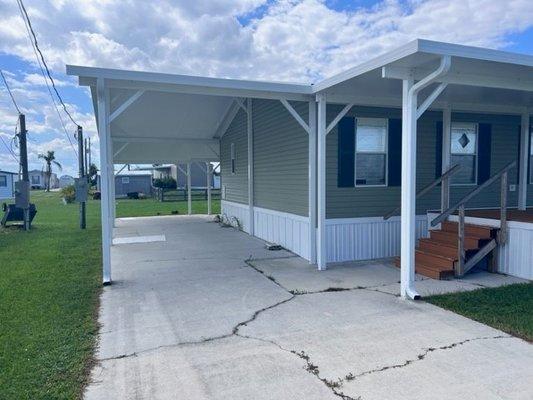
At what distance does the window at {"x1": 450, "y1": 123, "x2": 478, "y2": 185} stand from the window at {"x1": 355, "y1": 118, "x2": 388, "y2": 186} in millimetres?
1494

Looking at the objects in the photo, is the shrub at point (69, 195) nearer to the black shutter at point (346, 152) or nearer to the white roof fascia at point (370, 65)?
the black shutter at point (346, 152)

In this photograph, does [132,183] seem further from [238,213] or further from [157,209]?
[238,213]

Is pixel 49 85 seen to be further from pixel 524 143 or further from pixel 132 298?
pixel 524 143

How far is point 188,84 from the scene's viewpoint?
20.3 ft

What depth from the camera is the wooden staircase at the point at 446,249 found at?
6.32 m

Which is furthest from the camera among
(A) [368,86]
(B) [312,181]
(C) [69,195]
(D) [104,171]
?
(C) [69,195]

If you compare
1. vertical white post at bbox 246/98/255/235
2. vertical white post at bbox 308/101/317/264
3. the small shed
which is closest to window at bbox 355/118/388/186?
vertical white post at bbox 308/101/317/264

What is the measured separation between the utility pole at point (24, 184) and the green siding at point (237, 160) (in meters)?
6.02

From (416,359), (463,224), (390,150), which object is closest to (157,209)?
(390,150)

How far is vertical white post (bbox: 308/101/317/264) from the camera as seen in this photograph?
7195mm

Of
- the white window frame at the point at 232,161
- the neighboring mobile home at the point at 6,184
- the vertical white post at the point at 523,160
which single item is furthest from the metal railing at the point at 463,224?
the neighboring mobile home at the point at 6,184

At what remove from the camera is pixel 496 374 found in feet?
10.7

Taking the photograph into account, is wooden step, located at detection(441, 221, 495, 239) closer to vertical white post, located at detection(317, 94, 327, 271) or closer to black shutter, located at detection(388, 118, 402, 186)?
black shutter, located at detection(388, 118, 402, 186)

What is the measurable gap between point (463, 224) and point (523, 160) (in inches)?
137
